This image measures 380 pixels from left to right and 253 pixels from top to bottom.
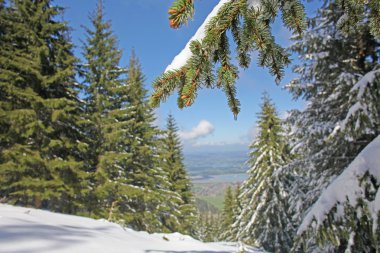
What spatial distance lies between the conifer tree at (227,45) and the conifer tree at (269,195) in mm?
16524

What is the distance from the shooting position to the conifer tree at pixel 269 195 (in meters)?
18.1

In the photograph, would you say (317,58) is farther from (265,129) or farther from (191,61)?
(265,129)

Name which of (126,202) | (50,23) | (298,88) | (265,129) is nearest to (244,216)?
(265,129)

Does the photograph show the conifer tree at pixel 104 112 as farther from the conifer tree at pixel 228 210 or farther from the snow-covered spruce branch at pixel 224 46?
the conifer tree at pixel 228 210

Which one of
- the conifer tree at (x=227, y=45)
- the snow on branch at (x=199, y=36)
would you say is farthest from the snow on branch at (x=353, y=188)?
the snow on branch at (x=199, y=36)

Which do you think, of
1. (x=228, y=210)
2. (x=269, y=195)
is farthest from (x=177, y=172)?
(x=228, y=210)

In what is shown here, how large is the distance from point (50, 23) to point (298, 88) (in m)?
12.2

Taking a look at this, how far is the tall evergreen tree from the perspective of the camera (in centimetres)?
1275

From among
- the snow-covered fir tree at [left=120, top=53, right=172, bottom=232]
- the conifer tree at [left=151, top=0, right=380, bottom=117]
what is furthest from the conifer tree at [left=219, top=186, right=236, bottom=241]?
the conifer tree at [left=151, top=0, right=380, bottom=117]

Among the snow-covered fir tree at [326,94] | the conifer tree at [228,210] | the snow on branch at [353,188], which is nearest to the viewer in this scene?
the snow on branch at [353,188]

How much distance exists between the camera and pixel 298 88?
30.1 ft

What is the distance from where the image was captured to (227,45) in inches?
72.5

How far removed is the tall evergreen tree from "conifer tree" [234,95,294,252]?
1095cm

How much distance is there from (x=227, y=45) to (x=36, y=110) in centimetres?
1374
